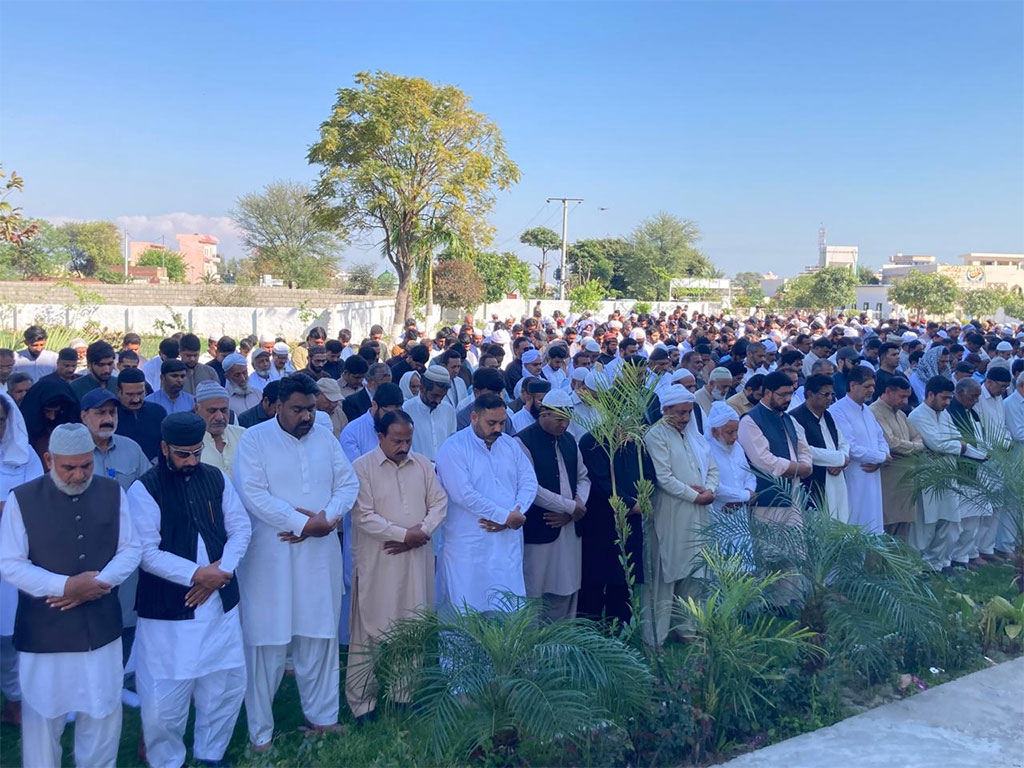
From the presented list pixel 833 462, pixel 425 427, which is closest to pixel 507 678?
pixel 425 427

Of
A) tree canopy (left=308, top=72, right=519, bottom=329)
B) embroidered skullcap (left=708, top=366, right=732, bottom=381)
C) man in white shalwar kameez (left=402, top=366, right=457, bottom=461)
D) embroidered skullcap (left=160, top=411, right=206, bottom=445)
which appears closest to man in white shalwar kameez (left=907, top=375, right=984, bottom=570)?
embroidered skullcap (left=708, top=366, right=732, bottom=381)

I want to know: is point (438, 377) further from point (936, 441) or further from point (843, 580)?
point (936, 441)

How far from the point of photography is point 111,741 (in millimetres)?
3836

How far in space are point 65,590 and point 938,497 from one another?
644 centimetres

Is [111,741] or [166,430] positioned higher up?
[166,430]

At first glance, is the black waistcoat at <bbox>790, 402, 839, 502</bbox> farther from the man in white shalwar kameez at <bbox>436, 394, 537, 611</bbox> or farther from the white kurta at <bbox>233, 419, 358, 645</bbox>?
the white kurta at <bbox>233, 419, 358, 645</bbox>

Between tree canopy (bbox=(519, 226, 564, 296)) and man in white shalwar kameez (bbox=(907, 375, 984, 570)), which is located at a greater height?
tree canopy (bbox=(519, 226, 564, 296))

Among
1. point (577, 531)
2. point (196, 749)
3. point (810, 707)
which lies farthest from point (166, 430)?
point (810, 707)

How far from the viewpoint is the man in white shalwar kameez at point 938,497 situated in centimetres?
716

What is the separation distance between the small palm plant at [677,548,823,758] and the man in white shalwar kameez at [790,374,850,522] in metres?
1.92

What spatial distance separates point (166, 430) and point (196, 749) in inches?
61.1

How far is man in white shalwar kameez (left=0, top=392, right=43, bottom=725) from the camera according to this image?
4.33 m

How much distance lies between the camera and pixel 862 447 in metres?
6.81

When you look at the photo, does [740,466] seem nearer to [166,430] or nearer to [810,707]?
[810,707]
